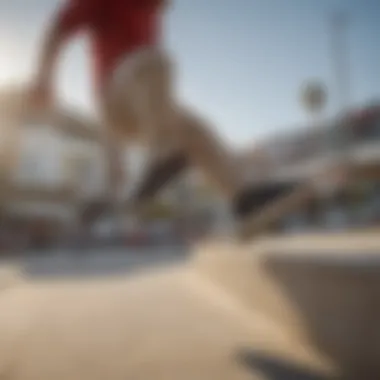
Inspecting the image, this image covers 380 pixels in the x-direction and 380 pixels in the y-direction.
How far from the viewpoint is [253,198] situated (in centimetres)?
276

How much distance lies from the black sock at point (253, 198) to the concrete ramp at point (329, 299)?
0.55 meters

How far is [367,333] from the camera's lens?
1.18 m

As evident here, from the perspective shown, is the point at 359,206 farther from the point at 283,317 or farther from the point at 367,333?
the point at 367,333

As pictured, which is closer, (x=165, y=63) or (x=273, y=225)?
(x=165, y=63)

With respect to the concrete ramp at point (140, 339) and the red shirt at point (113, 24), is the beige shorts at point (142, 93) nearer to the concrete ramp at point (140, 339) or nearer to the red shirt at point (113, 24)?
the red shirt at point (113, 24)

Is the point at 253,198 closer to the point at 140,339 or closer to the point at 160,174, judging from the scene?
the point at 160,174

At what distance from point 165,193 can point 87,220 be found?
1.22 feet

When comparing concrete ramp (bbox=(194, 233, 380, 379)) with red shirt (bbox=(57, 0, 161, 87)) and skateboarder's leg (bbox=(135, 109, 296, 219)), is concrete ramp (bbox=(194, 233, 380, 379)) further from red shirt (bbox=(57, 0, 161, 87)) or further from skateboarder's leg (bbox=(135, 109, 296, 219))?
red shirt (bbox=(57, 0, 161, 87))

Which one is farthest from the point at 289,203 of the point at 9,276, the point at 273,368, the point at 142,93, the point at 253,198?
the point at 9,276

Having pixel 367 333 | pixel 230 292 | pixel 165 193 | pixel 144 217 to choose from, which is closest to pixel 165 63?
pixel 165 193

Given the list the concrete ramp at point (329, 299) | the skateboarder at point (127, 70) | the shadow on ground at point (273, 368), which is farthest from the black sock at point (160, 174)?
the shadow on ground at point (273, 368)

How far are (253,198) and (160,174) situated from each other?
1.59ft

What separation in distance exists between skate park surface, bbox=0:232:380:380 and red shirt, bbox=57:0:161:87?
926mm

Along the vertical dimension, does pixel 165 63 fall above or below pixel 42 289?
above
